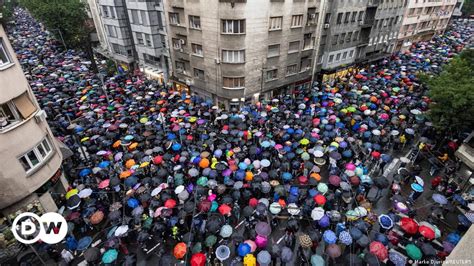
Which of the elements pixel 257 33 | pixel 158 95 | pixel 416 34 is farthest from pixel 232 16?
pixel 416 34

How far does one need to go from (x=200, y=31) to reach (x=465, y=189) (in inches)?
1110

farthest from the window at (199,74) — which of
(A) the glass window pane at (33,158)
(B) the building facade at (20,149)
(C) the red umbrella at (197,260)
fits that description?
(C) the red umbrella at (197,260)

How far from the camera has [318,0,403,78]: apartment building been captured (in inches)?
1299

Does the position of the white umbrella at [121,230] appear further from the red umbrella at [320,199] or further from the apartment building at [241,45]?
the apartment building at [241,45]

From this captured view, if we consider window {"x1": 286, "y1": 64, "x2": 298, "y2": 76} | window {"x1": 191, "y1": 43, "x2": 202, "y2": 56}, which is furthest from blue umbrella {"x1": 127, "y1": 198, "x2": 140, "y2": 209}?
window {"x1": 286, "y1": 64, "x2": 298, "y2": 76}

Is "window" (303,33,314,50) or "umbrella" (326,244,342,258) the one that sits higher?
"window" (303,33,314,50)

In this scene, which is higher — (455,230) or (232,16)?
(232,16)

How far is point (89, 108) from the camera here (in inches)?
1120

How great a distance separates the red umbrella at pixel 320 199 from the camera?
48.6 feet

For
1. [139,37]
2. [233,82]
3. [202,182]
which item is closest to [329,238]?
[202,182]

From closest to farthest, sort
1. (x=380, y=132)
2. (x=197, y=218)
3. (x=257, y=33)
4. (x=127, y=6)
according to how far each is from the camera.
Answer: (x=197, y=218) < (x=380, y=132) < (x=257, y=33) < (x=127, y=6)

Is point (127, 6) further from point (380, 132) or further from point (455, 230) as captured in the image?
point (455, 230)

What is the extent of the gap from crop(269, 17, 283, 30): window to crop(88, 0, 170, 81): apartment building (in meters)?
14.6

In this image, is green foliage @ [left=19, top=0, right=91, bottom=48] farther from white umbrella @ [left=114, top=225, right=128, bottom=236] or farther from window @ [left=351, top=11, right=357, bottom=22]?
window @ [left=351, top=11, right=357, bottom=22]
